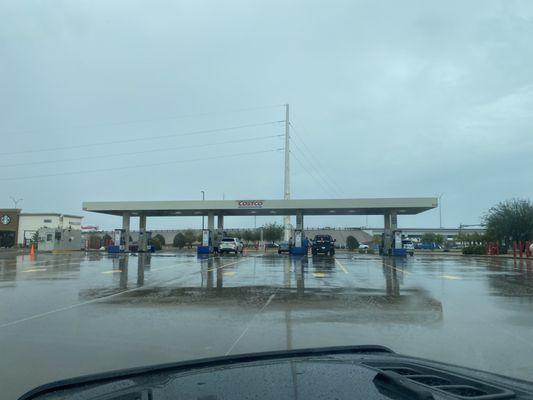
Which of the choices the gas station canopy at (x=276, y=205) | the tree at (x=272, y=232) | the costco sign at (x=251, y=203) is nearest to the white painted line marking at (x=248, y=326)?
the gas station canopy at (x=276, y=205)

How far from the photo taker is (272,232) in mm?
107000

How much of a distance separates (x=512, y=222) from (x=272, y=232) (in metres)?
61.7

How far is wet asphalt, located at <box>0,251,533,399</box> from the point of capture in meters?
6.78

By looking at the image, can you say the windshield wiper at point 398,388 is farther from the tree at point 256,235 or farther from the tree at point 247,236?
the tree at point 247,236

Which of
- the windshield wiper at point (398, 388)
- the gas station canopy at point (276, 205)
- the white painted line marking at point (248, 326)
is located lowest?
the white painted line marking at point (248, 326)

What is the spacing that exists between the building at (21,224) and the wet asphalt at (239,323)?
66.3 metres

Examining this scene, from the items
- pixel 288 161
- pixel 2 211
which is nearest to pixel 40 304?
pixel 288 161

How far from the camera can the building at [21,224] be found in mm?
76625

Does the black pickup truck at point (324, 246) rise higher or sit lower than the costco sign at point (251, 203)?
lower

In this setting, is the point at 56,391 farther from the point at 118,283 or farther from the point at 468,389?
the point at 118,283

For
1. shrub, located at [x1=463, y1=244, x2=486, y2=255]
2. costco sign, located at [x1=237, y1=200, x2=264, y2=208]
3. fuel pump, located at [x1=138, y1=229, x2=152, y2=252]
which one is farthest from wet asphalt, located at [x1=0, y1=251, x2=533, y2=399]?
shrub, located at [x1=463, y1=244, x2=486, y2=255]

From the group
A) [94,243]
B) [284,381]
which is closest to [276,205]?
[94,243]

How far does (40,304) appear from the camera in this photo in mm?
11820

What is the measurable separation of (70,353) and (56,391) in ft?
15.2
